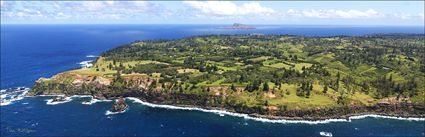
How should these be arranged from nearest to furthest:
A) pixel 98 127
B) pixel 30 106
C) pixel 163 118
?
1. pixel 98 127
2. pixel 163 118
3. pixel 30 106

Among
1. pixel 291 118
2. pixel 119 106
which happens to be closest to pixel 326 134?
pixel 291 118

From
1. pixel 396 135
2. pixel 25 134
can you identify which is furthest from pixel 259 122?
pixel 25 134

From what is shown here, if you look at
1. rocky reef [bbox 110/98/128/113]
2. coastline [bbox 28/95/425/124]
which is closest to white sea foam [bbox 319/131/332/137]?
coastline [bbox 28/95/425/124]

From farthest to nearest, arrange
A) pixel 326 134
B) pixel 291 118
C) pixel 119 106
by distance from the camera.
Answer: pixel 119 106, pixel 291 118, pixel 326 134

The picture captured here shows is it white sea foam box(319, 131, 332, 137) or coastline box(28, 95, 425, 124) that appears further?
coastline box(28, 95, 425, 124)

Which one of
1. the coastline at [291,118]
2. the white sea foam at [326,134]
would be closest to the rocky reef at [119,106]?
the coastline at [291,118]

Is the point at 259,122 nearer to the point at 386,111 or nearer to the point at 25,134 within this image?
the point at 386,111

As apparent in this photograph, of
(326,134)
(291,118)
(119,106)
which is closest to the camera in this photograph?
(326,134)

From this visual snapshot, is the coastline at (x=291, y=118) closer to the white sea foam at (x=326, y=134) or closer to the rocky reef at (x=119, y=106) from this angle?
the white sea foam at (x=326, y=134)

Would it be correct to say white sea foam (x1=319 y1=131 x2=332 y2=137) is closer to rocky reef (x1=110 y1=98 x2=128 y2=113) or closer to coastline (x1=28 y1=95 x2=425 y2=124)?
coastline (x1=28 y1=95 x2=425 y2=124)

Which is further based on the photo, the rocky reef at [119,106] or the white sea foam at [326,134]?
the rocky reef at [119,106]

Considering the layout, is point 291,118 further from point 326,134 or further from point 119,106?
point 119,106
